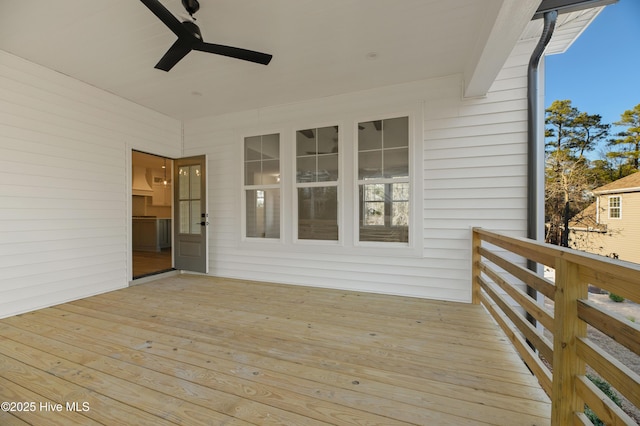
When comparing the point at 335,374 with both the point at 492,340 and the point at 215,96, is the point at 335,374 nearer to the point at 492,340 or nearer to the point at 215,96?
the point at 492,340

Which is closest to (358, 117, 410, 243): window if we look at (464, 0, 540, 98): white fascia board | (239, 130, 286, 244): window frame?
(464, 0, 540, 98): white fascia board

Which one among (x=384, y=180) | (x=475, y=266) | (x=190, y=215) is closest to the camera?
(x=475, y=266)

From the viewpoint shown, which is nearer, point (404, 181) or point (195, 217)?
point (404, 181)

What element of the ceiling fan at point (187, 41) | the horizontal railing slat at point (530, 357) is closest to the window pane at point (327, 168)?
the ceiling fan at point (187, 41)

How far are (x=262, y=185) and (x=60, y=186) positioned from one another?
104 inches

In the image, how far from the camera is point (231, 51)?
7.93 ft

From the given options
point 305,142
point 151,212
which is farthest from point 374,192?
point 151,212

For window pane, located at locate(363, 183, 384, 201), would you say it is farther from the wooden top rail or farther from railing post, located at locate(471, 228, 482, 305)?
the wooden top rail

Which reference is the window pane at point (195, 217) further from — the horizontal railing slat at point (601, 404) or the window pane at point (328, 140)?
the horizontal railing slat at point (601, 404)

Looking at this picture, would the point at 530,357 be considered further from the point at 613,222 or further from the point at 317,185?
the point at 613,222

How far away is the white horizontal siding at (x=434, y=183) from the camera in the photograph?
10.7ft

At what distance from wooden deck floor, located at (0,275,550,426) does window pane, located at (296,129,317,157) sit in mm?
2385

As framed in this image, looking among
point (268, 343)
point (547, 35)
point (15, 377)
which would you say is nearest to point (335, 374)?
point (268, 343)

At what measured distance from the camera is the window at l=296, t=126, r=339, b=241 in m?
4.12
